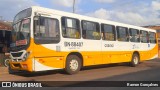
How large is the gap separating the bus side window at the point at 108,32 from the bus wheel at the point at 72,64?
111 inches

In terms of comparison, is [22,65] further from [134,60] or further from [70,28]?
[134,60]

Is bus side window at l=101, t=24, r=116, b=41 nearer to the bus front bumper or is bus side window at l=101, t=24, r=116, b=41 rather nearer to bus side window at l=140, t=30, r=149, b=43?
bus side window at l=140, t=30, r=149, b=43

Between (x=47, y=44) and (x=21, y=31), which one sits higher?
→ (x=21, y=31)

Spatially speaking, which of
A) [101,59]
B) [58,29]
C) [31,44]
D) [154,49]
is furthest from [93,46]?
[154,49]

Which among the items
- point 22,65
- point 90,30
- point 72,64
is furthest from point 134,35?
point 22,65

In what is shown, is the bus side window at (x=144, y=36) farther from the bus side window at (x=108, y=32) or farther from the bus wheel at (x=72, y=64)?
the bus wheel at (x=72, y=64)

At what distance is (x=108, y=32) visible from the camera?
17344 millimetres

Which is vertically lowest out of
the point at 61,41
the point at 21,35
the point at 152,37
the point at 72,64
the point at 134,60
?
the point at 134,60

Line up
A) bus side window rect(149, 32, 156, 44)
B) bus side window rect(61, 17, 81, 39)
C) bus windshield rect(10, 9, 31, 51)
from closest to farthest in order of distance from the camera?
bus windshield rect(10, 9, 31, 51), bus side window rect(61, 17, 81, 39), bus side window rect(149, 32, 156, 44)

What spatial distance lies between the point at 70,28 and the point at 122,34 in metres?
5.42

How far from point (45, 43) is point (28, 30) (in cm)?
93

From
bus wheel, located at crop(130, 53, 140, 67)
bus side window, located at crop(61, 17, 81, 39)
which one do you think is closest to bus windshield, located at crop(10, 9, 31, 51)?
bus side window, located at crop(61, 17, 81, 39)

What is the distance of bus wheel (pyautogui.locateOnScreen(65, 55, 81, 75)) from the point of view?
14.1 meters

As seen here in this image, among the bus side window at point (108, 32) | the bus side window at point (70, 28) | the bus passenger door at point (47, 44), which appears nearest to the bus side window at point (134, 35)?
the bus side window at point (108, 32)
